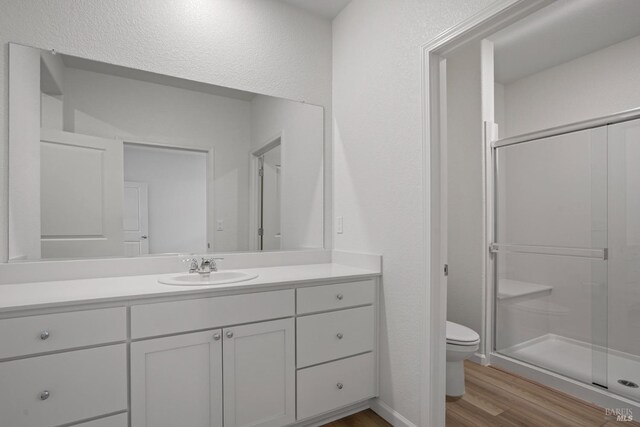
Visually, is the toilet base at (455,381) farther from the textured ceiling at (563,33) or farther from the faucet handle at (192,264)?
the textured ceiling at (563,33)

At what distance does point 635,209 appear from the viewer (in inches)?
83.0

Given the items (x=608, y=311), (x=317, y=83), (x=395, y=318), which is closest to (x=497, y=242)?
(x=608, y=311)

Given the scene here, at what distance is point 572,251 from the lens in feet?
7.80

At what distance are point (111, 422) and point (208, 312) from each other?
53cm

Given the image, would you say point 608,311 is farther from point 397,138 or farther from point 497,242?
point 397,138

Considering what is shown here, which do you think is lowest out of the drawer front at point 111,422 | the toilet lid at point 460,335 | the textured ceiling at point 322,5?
the drawer front at point 111,422

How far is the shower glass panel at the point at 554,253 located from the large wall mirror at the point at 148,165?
1586 millimetres

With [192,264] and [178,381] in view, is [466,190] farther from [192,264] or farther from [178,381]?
[178,381]

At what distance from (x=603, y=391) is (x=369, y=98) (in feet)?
7.72

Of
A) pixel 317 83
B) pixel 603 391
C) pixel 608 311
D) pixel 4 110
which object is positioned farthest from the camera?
pixel 317 83

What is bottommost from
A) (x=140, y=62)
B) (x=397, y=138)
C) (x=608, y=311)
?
(x=608, y=311)

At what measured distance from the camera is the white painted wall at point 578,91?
2730mm

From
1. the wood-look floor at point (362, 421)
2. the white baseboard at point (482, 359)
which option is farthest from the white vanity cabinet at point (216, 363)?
the white baseboard at point (482, 359)

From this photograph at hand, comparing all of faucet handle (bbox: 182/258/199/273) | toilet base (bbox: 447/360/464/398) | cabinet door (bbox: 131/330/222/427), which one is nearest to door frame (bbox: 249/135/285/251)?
faucet handle (bbox: 182/258/199/273)
